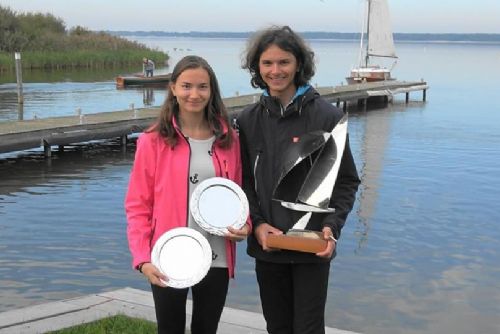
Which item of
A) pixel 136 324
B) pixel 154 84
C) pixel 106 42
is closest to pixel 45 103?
pixel 154 84

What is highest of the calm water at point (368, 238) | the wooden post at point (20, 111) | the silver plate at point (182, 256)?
the silver plate at point (182, 256)

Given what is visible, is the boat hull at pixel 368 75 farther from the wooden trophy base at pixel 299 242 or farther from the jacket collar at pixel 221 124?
the wooden trophy base at pixel 299 242

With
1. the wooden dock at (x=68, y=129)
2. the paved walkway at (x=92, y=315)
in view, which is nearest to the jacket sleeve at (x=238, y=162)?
the paved walkway at (x=92, y=315)

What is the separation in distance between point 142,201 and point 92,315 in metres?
2.01

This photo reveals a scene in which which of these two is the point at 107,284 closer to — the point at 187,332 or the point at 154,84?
the point at 187,332

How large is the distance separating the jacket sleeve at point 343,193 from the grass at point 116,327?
1972 mm

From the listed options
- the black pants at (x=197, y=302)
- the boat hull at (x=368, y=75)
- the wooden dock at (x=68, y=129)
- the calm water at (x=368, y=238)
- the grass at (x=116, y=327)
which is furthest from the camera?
the boat hull at (x=368, y=75)

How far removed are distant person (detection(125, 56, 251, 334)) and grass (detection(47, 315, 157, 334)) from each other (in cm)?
135

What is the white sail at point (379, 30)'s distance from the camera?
5394 cm

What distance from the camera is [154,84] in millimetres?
42625

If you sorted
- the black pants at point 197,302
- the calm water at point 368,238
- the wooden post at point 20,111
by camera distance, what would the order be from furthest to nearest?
the wooden post at point 20,111, the calm water at point 368,238, the black pants at point 197,302

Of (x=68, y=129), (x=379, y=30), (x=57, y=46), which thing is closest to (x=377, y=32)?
(x=379, y=30)

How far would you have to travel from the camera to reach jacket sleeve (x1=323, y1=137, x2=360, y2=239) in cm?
339

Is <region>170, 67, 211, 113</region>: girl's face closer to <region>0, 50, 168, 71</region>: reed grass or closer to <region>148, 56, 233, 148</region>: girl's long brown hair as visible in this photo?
<region>148, 56, 233, 148</region>: girl's long brown hair
